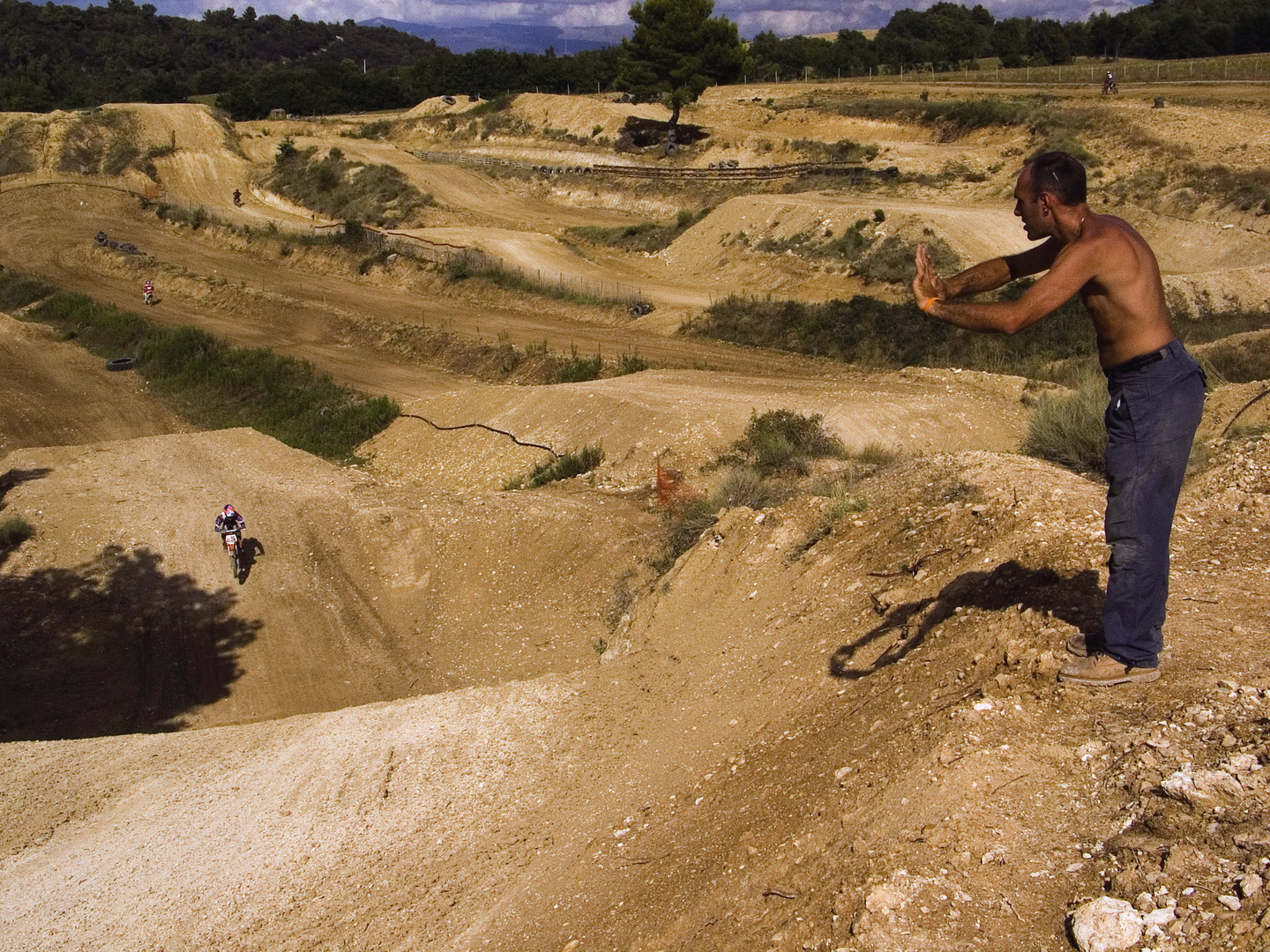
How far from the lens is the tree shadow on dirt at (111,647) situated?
500 inches

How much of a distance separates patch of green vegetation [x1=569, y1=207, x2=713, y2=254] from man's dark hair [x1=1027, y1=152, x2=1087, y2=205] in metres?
36.8

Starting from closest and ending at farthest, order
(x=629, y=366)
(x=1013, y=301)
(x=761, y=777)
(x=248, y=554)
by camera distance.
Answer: (x=1013, y=301)
(x=761, y=777)
(x=248, y=554)
(x=629, y=366)

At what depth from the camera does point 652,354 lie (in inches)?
1081

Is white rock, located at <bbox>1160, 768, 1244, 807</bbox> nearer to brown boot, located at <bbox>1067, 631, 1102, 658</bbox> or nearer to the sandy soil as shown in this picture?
the sandy soil

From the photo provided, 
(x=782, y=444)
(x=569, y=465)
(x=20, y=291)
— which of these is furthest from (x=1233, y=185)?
(x=20, y=291)

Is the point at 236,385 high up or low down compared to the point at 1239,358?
down

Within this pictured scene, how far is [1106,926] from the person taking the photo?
390cm

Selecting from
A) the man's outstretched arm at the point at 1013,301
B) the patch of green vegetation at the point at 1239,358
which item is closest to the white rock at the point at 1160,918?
the man's outstretched arm at the point at 1013,301

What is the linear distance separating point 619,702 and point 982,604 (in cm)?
275

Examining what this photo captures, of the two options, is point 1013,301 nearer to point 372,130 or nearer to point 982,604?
point 982,604

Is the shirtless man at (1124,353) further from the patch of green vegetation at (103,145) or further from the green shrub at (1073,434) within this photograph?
the patch of green vegetation at (103,145)

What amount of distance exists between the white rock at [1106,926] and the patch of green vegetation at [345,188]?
4658 cm

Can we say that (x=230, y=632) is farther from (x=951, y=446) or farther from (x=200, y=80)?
(x=200, y=80)

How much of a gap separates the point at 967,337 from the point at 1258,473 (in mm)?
17383
